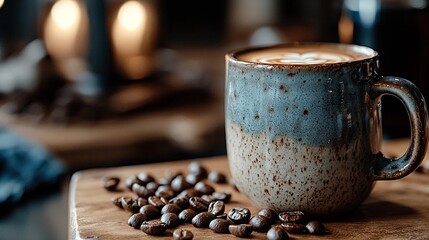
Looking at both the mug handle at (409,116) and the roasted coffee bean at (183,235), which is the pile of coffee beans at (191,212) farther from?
the mug handle at (409,116)

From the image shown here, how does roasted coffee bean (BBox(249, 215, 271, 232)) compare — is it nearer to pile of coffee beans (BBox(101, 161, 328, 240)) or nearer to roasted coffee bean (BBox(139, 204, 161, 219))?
pile of coffee beans (BBox(101, 161, 328, 240))

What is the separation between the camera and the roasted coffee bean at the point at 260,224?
683 millimetres

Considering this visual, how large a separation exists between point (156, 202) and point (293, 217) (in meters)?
0.16

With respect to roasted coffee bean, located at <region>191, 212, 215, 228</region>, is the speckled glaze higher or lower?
higher

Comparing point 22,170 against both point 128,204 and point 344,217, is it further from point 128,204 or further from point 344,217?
point 344,217

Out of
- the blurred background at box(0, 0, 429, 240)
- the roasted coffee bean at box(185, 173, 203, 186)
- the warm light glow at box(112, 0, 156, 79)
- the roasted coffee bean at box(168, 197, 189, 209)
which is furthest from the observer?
the warm light glow at box(112, 0, 156, 79)

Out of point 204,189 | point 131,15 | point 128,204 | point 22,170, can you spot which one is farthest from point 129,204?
point 131,15

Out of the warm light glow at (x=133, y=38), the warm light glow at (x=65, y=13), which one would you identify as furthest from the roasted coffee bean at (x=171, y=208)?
the warm light glow at (x=65, y=13)

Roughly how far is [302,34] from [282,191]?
2.90 meters

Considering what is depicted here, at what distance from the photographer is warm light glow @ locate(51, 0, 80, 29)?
2182 millimetres

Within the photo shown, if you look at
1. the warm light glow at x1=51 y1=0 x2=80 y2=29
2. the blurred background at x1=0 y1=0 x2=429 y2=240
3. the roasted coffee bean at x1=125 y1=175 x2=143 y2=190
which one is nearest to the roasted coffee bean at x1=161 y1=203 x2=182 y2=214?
the roasted coffee bean at x1=125 y1=175 x2=143 y2=190

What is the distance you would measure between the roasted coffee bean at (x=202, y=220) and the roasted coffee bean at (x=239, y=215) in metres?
0.02

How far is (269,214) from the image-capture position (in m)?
0.70

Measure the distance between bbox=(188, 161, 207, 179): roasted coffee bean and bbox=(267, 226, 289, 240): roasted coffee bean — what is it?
235 mm
